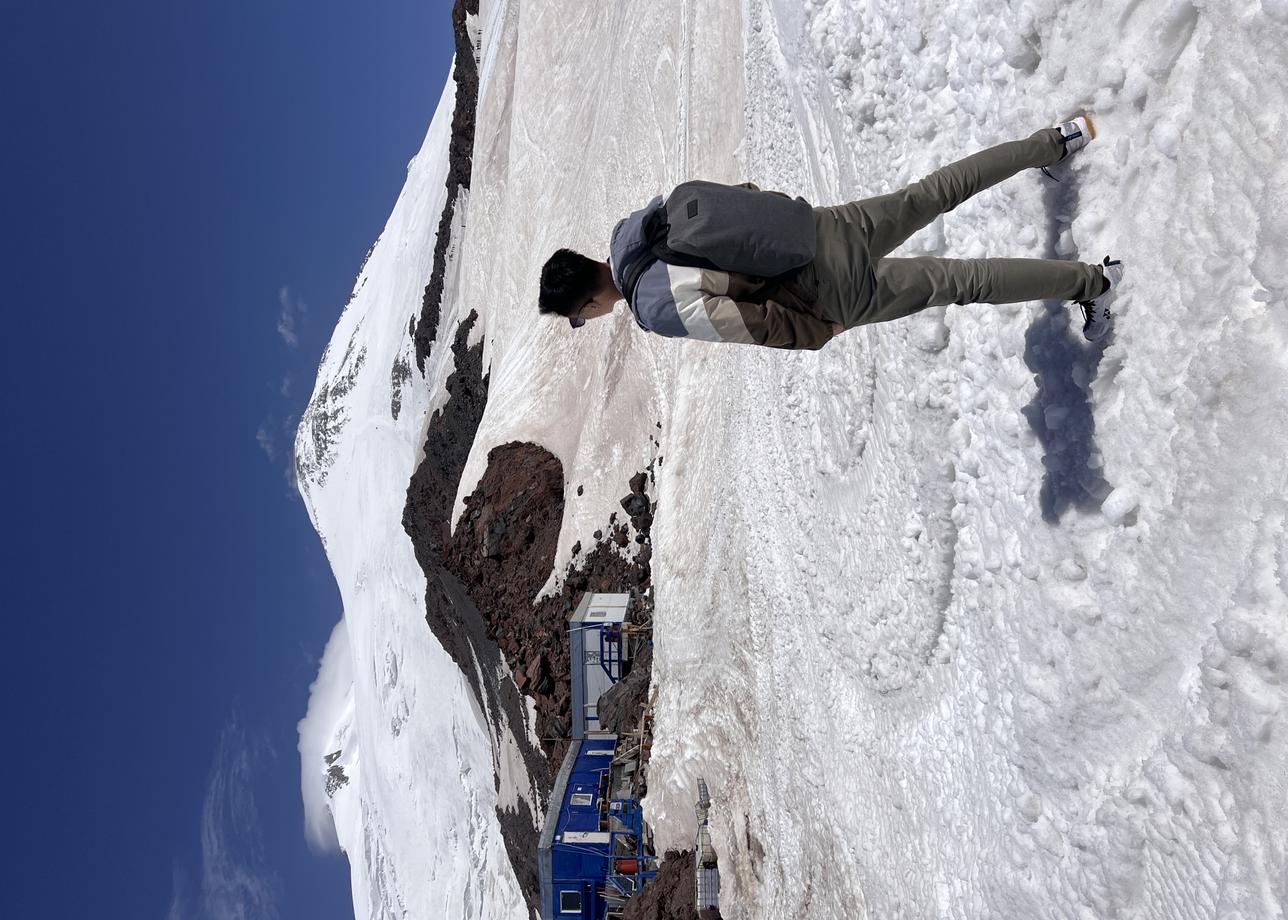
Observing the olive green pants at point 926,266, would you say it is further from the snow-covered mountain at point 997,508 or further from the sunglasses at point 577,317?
the sunglasses at point 577,317

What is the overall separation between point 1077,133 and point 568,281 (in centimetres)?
233

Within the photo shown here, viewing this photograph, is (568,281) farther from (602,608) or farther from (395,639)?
(395,639)

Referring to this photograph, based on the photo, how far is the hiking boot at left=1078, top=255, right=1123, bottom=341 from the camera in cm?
340

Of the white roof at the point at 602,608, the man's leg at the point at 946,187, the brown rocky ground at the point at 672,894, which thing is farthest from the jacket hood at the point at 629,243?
the white roof at the point at 602,608

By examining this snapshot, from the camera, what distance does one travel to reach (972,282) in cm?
325

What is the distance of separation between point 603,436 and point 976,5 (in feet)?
35.6

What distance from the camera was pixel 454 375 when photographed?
24047 mm

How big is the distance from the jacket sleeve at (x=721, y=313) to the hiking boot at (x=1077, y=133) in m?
1.50

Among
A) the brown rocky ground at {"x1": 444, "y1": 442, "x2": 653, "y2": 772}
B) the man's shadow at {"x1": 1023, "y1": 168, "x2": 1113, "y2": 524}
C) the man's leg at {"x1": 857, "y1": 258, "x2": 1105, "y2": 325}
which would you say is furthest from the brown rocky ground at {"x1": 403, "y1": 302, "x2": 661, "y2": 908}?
the man's leg at {"x1": 857, "y1": 258, "x2": 1105, "y2": 325}

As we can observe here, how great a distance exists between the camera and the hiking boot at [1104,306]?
11.2ft

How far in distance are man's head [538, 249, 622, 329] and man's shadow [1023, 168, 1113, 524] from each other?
6.76ft

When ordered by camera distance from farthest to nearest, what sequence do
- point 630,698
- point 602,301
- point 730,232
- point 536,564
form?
1. point 536,564
2. point 630,698
3. point 602,301
4. point 730,232

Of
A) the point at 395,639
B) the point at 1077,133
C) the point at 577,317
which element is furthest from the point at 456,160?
the point at 1077,133

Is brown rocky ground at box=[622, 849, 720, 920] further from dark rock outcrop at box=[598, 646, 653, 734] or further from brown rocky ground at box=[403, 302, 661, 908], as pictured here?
brown rocky ground at box=[403, 302, 661, 908]
